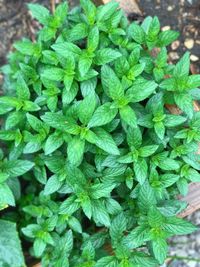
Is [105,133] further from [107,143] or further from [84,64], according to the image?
[84,64]

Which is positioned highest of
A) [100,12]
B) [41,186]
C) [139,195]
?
[100,12]

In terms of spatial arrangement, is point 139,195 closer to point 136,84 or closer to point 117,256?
point 117,256

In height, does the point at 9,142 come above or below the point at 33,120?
below

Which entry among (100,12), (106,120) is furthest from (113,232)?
(100,12)

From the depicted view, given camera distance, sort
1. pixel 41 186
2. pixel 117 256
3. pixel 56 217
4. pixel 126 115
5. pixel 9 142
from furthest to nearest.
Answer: pixel 41 186, pixel 9 142, pixel 56 217, pixel 117 256, pixel 126 115

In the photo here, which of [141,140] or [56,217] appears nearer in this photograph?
[141,140]

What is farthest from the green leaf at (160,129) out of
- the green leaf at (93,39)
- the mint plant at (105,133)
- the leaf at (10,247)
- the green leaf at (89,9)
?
the leaf at (10,247)

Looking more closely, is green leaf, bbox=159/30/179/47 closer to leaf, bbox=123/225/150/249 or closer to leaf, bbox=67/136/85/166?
leaf, bbox=67/136/85/166

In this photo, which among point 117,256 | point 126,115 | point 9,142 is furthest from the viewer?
point 9,142
